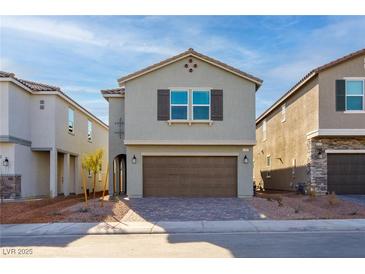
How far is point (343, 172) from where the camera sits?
2197 cm

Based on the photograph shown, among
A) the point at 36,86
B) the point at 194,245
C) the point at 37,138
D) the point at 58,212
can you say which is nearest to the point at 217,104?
the point at 58,212

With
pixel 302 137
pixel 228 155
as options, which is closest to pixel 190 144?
pixel 228 155

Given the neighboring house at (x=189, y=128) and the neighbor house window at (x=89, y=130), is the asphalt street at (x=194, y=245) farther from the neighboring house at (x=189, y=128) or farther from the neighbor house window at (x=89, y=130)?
the neighbor house window at (x=89, y=130)

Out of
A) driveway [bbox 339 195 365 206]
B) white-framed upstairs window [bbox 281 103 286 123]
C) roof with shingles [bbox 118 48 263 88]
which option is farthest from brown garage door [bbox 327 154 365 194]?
white-framed upstairs window [bbox 281 103 286 123]

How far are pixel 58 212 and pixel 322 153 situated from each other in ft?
44.0

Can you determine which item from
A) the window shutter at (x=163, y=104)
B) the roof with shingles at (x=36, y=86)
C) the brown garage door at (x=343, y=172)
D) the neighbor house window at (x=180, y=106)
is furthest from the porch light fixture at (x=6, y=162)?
the brown garage door at (x=343, y=172)

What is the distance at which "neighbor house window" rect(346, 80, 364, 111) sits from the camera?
69.4 ft

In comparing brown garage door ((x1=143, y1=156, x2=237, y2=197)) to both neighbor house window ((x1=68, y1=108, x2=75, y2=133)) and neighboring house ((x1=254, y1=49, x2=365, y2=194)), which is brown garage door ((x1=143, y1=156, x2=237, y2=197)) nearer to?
neighboring house ((x1=254, y1=49, x2=365, y2=194))

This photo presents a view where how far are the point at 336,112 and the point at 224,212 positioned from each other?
28.4 feet

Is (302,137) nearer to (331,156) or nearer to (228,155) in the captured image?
(331,156)

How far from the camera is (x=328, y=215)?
1573 centimetres

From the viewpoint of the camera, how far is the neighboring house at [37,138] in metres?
20.7

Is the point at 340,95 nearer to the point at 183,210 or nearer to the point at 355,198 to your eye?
the point at 355,198

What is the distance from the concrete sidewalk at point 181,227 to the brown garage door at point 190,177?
6654 millimetres
